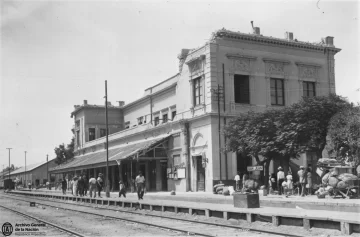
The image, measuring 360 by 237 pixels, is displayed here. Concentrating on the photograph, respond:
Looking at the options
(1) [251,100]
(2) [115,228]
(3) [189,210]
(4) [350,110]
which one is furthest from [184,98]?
(2) [115,228]

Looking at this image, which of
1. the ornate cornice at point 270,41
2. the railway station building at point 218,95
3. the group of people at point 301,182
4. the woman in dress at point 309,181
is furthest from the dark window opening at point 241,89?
the woman in dress at point 309,181

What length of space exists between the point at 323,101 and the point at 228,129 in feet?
22.2

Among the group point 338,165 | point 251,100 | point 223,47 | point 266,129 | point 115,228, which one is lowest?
point 115,228

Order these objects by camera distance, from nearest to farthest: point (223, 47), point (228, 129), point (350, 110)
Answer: point (350, 110)
point (228, 129)
point (223, 47)

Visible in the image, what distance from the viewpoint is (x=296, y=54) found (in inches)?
1588

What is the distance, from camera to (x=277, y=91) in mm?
39562

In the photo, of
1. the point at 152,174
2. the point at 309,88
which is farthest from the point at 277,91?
the point at 152,174

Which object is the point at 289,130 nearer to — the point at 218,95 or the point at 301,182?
the point at 301,182

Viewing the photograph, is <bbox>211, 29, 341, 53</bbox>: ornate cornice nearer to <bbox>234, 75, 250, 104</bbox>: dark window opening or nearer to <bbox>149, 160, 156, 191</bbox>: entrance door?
<bbox>234, 75, 250, 104</bbox>: dark window opening

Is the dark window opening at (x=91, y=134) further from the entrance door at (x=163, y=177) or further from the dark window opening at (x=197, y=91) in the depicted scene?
the dark window opening at (x=197, y=91)

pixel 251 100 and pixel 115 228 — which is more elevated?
pixel 251 100

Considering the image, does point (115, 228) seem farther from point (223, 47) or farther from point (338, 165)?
point (223, 47)

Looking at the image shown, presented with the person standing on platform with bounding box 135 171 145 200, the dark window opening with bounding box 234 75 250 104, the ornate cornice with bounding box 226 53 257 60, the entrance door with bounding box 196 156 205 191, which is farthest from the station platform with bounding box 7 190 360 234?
the ornate cornice with bounding box 226 53 257 60

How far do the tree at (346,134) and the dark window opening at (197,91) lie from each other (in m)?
12.7
